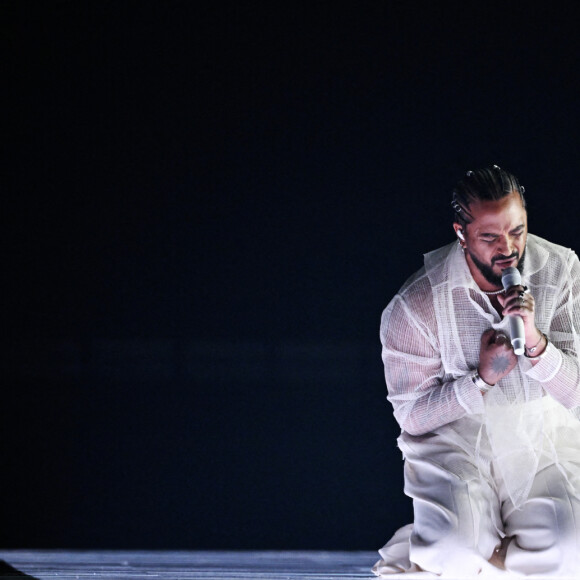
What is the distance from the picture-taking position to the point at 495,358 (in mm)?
1712

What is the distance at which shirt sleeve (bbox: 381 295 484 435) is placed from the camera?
5.94 feet

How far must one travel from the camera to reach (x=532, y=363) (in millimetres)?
1697

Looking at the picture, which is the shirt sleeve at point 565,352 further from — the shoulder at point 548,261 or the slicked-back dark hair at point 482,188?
the slicked-back dark hair at point 482,188

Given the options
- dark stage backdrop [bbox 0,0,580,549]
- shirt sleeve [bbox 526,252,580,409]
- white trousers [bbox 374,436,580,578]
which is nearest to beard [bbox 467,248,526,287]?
shirt sleeve [bbox 526,252,580,409]

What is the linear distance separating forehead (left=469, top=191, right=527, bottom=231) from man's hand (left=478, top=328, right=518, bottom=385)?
0.70ft

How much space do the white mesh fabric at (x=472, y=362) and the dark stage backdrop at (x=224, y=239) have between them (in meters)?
0.71

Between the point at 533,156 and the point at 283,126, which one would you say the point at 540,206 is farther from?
the point at 283,126

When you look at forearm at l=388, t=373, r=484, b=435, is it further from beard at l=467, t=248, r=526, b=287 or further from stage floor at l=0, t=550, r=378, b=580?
stage floor at l=0, t=550, r=378, b=580

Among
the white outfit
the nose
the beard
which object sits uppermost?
the nose

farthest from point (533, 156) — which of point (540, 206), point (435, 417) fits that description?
point (435, 417)

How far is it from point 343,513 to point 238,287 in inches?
28.7

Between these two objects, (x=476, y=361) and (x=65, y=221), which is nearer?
(x=476, y=361)

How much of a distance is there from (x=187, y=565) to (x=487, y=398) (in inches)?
38.3

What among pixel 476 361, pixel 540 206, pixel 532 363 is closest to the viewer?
pixel 532 363
